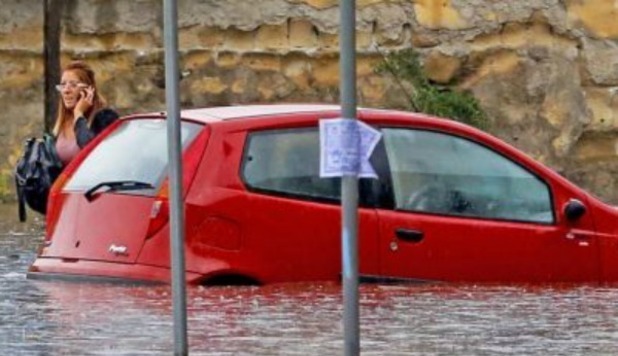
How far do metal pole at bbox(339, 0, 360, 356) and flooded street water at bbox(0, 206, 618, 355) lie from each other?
285 cm

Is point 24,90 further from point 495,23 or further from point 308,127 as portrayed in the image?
point 308,127

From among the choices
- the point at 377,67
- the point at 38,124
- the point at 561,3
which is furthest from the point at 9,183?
the point at 561,3

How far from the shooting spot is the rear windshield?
543 inches

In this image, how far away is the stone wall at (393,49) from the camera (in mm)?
24141

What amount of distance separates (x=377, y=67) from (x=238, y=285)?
10.7m

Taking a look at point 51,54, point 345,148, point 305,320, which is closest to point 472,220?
point 305,320

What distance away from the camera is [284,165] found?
13.8m

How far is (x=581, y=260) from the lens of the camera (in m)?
14.4

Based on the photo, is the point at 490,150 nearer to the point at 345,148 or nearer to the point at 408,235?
the point at 408,235

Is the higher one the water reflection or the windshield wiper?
the windshield wiper

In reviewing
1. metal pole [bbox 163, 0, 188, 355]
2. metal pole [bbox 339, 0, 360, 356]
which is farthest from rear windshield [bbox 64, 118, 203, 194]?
metal pole [bbox 339, 0, 360, 356]

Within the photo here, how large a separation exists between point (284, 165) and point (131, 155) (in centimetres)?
96

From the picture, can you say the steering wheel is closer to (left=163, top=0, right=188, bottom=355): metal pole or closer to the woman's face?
the woman's face

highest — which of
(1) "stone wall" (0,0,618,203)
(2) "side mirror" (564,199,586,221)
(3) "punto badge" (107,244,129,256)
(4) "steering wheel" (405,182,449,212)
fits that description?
(1) "stone wall" (0,0,618,203)
